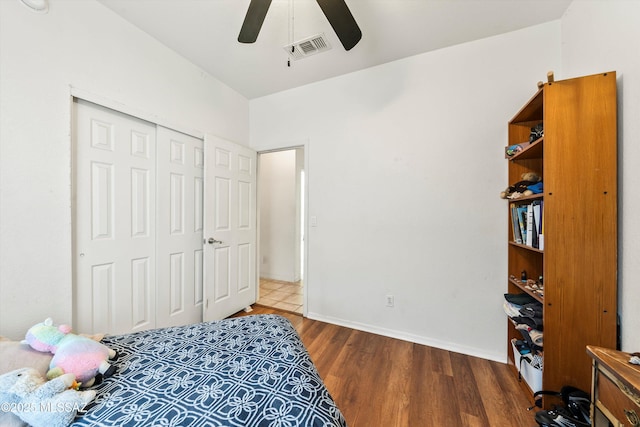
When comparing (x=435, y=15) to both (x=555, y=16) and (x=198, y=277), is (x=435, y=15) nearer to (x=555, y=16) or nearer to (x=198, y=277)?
(x=555, y=16)

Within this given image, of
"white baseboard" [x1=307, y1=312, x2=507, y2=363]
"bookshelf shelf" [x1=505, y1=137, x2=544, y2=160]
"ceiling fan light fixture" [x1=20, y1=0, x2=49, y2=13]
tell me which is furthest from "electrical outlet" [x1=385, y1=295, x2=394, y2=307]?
"ceiling fan light fixture" [x1=20, y1=0, x2=49, y2=13]

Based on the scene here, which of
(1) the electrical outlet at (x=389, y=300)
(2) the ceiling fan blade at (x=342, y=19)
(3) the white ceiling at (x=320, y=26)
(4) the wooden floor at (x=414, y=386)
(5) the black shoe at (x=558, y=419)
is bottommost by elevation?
(4) the wooden floor at (x=414, y=386)

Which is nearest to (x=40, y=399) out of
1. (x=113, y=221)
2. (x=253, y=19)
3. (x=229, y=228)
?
(x=113, y=221)

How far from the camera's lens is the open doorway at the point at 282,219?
4082 millimetres

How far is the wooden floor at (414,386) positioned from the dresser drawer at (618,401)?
608mm

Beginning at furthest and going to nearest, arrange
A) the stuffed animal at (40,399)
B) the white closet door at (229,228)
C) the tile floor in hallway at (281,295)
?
the tile floor in hallway at (281,295), the white closet door at (229,228), the stuffed animal at (40,399)

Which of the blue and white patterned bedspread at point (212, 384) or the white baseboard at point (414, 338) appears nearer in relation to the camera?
Result: the blue and white patterned bedspread at point (212, 384)

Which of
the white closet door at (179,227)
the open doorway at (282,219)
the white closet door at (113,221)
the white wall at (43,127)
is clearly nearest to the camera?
the white wall at (43,127)

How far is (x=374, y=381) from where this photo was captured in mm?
1638

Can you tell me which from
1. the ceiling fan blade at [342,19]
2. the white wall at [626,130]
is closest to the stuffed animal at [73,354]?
the ceiling fan blade at [342,19]

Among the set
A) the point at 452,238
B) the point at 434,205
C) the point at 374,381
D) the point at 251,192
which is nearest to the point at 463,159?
the point at 434,205

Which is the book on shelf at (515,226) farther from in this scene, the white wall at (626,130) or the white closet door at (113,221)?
the white closet door at (113,221)

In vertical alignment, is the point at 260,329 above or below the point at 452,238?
below

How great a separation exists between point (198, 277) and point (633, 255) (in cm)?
309
